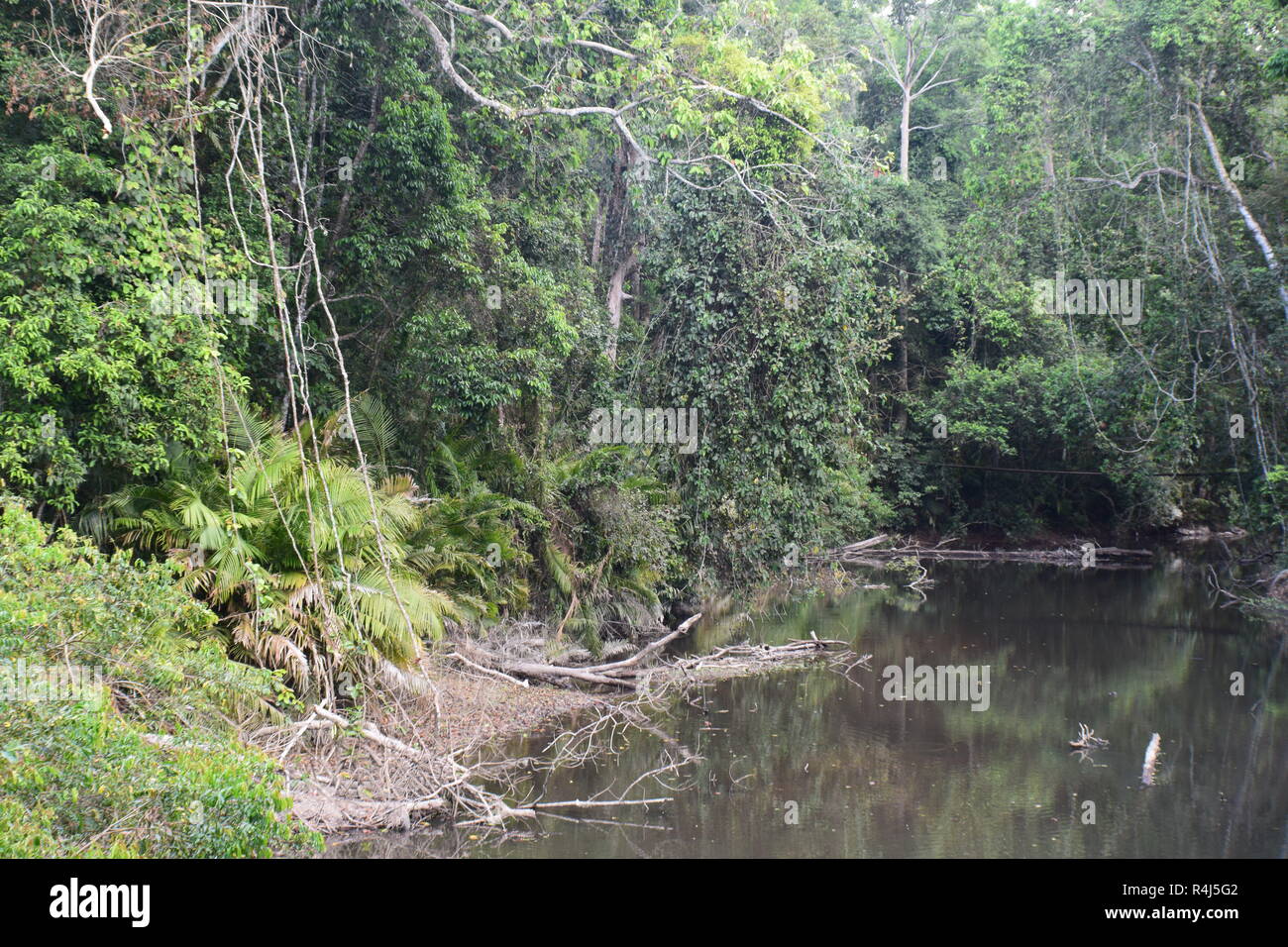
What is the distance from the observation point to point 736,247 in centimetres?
1294

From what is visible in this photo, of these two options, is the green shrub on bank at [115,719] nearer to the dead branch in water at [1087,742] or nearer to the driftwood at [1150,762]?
the driftwood at [1150,762]

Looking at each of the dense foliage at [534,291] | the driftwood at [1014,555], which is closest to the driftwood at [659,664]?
the dense foliage at [534,291]

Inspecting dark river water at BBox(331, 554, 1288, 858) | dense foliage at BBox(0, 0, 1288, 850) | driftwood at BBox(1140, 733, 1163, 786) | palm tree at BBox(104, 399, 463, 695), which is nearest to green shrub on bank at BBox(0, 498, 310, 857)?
dense foliage at BBox(0, 0, 1288, 850)

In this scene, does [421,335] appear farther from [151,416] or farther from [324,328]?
[151,416]

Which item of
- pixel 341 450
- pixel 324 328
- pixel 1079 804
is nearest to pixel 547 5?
pixel 324 328

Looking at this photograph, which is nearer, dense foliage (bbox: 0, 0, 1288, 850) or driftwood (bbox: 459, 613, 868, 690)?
dense foliage (bbox: 0, 0, 1288, 850)

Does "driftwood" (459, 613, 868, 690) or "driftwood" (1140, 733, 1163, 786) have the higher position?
"driftwood" (459, 613, 868, 690)

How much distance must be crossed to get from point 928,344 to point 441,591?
1979cm

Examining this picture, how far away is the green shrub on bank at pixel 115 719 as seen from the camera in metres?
4.71

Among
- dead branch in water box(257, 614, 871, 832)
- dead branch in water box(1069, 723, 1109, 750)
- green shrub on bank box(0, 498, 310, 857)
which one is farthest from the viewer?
dead branch in water box(1069, 723, 1109, 750)

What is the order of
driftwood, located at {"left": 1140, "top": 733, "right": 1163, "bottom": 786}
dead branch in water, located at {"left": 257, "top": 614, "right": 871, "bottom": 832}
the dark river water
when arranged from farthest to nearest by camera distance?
driftwood, located at {"left": 1140, "top": 733, "right": 1163, "bottom": 786}, the dark river water, dead branch in water, located at {"left": 257, "top": 614, "right": 871, "bottom": 832}

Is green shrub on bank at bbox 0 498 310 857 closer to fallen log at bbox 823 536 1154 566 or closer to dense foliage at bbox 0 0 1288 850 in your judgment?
dense foliage at bbox 0 0 1288 850

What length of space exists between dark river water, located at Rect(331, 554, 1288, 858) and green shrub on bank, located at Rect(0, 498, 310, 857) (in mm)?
1539

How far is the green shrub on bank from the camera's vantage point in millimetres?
4707
